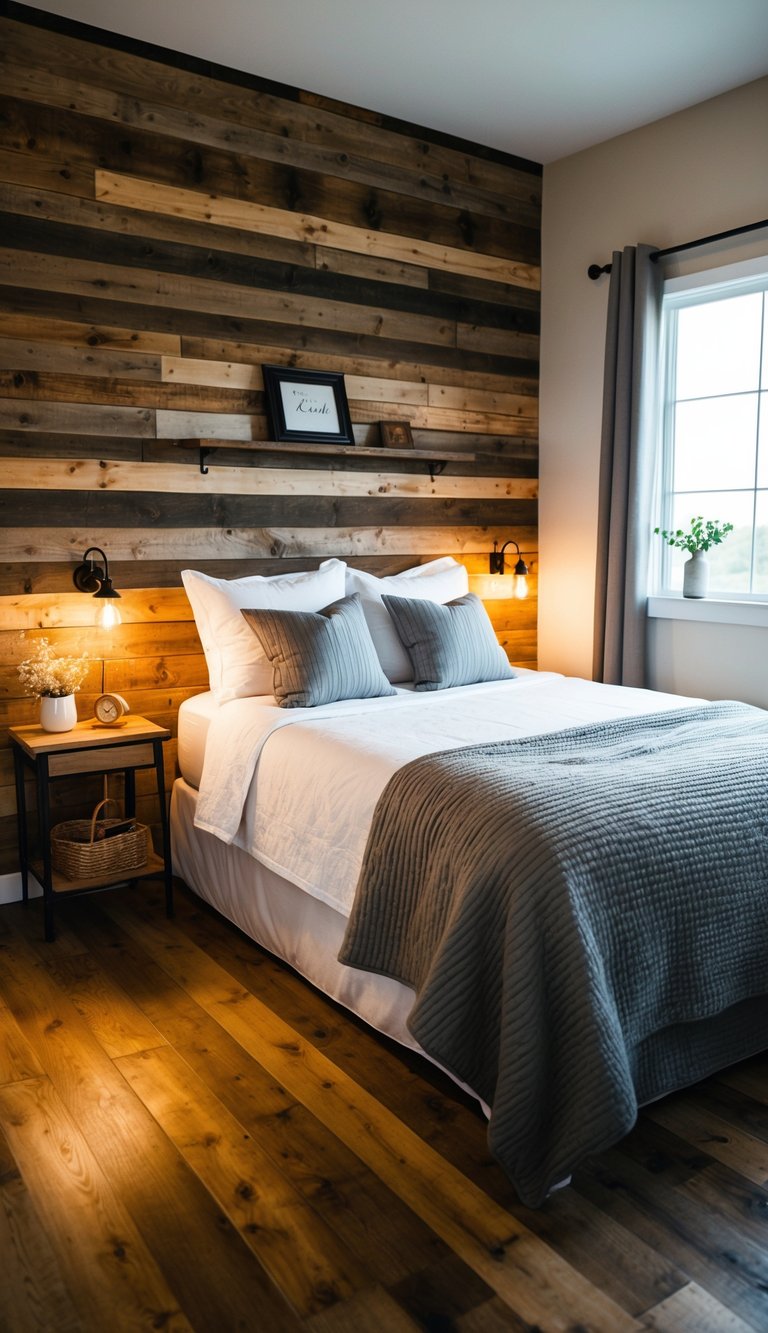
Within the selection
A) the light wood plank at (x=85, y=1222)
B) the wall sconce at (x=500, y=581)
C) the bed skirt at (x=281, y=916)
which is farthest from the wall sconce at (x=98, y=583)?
the wall sconce at (x=500, y=581)

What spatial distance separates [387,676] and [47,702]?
1.21 m

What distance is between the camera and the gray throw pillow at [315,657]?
3277 millimetres

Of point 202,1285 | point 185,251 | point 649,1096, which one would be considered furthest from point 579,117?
point 202,1285

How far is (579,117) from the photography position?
13.4 ft

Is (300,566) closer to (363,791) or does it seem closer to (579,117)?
(363,791)

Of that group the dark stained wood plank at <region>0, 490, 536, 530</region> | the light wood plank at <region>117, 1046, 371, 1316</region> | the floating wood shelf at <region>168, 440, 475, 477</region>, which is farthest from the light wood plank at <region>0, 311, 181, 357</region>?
the light wood plank at <region>117, 1046, 371, 1316</region>

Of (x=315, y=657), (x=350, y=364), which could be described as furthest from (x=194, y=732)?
(x=350, y=364)

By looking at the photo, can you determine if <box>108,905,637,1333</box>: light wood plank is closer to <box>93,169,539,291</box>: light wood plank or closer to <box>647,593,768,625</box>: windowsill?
<box>647,593,768,625</box>: windowsill

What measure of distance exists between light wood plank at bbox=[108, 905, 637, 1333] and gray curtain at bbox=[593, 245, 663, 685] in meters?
2.23

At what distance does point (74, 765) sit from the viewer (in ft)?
10.4

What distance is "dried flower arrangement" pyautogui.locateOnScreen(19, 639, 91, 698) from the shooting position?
A: 10.8ft

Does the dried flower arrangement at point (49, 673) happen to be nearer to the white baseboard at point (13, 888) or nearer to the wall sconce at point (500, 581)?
the white baseboard at point (13, 888)

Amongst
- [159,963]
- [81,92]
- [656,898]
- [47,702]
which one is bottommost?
[159,963]

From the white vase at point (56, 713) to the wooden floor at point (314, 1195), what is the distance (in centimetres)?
93
